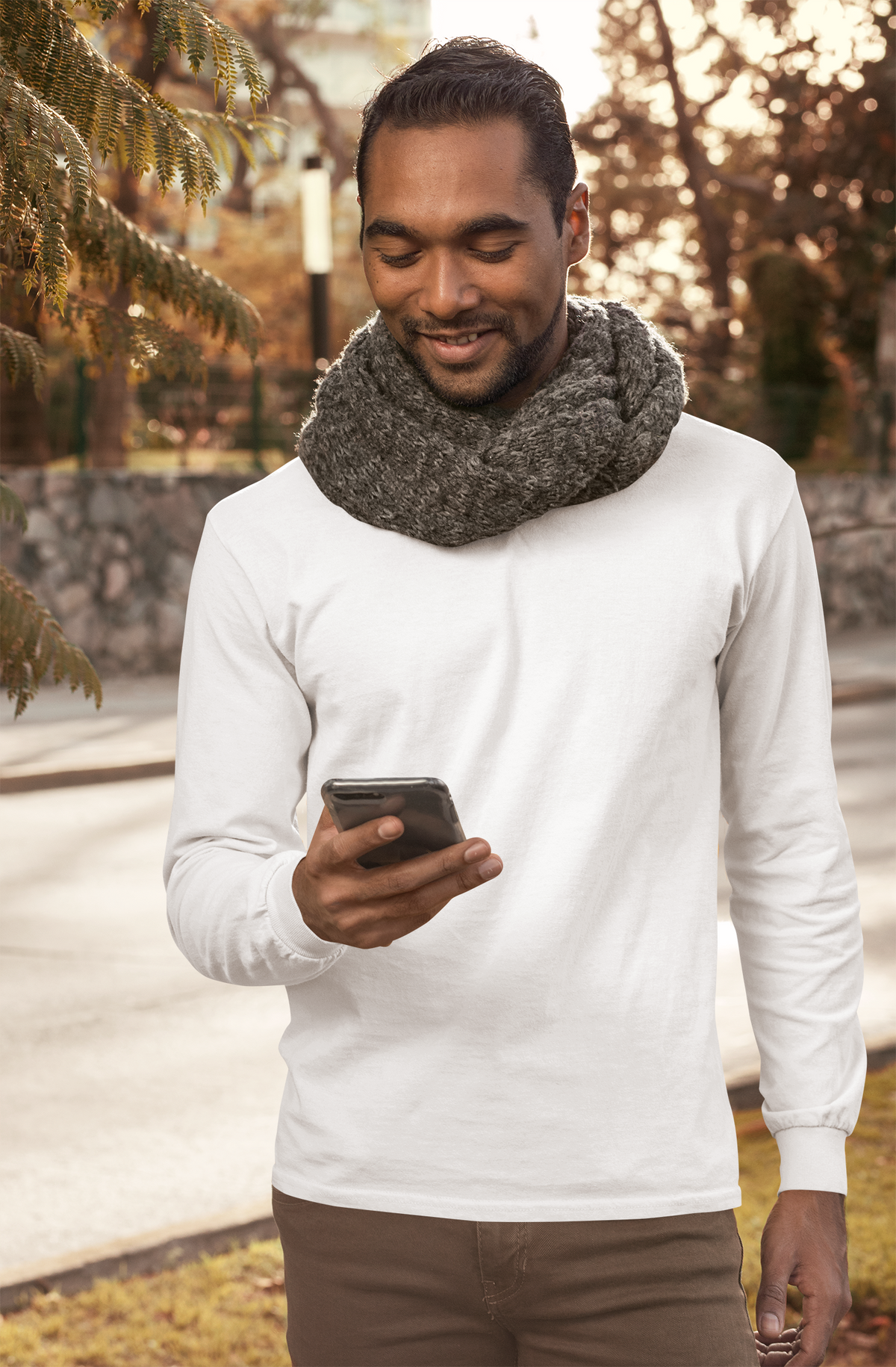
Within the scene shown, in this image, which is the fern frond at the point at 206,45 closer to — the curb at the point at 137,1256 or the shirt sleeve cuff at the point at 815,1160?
the shirt sleeve cuff at the point at 815,1160

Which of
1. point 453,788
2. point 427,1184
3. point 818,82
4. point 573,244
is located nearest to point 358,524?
point 453,788

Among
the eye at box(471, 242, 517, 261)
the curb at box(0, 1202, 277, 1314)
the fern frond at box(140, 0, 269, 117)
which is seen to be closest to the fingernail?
the eye at box(471, 242, 517, 261)

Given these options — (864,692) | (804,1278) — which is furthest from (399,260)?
(864,692)

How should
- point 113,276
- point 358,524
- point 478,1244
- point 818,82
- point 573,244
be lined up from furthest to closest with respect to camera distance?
point 818,82 → point 113,276 → point 573,244 → point 358,524 → point 478,1244

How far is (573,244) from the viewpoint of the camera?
2.02m

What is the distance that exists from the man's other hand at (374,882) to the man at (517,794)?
0.09 meters

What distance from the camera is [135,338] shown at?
122 inches

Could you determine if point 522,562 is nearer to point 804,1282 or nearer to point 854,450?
point 804,1282

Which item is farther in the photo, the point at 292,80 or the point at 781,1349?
the point at 292,80

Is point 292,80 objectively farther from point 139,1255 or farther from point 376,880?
point 376,880

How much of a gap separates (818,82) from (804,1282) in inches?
1016

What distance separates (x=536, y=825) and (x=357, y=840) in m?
A: 0.35

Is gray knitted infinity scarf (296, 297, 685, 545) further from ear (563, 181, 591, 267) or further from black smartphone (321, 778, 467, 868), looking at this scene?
black smartphone (321, 778, 467, 868)

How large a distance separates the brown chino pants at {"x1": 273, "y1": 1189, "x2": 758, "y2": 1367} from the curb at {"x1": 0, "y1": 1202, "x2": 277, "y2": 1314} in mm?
2370
